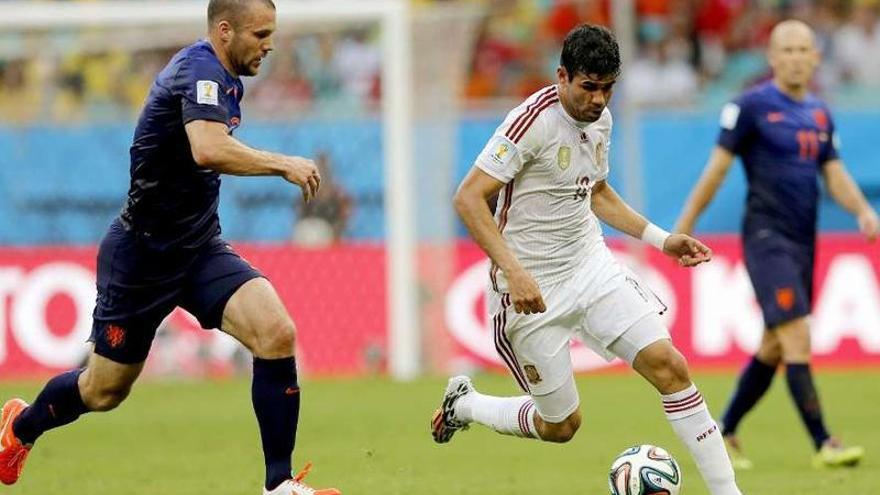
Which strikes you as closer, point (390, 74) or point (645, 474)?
point (645, 474)

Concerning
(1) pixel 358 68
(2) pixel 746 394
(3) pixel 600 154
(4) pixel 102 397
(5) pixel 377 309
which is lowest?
(5) pixel 377 309

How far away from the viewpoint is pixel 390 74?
18594 millimetres

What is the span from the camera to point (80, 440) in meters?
13.1

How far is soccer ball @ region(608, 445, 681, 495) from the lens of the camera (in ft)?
26.3

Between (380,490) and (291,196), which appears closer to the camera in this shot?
(380,490)

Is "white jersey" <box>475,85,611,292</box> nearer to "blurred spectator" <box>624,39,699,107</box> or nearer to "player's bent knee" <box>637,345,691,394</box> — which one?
"player's bent knee" <box>637,345,691,394</box>

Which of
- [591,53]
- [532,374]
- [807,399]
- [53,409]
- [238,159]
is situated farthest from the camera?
[807,399]

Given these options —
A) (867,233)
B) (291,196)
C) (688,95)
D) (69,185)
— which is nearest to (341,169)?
(291,196)

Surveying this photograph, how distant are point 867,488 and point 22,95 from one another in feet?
40.6

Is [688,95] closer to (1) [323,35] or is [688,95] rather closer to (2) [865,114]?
(2) [865,114]

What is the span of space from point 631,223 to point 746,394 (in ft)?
9.95

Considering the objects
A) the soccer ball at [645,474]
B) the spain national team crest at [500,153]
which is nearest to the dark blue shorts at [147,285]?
the spain national team crest at [500,153]

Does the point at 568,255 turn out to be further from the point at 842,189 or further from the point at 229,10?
the point at 842,189

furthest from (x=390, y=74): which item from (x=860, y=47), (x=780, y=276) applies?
(x=780, y=276)
